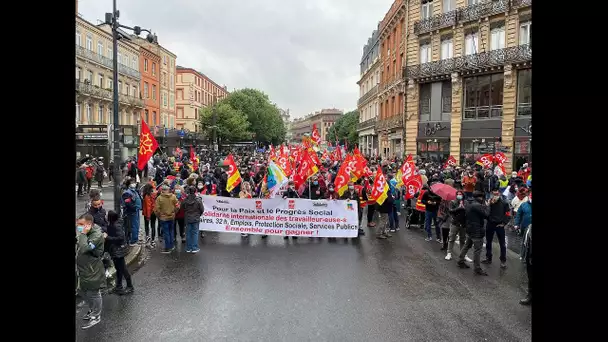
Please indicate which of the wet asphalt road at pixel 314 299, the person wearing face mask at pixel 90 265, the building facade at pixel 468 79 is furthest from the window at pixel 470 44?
the person wearing face mask at pixel 90 265

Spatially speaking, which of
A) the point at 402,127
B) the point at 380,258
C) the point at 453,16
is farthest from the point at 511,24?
the point at 380,258

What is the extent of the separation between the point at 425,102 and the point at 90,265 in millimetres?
31014

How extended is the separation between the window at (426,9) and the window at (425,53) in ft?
7.23

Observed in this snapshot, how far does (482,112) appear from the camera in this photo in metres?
30.1

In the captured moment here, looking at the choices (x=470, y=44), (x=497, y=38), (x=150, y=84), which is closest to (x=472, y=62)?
(x=470, y=44)

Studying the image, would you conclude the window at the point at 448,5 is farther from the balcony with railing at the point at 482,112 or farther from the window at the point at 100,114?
the window at the point at 100,114

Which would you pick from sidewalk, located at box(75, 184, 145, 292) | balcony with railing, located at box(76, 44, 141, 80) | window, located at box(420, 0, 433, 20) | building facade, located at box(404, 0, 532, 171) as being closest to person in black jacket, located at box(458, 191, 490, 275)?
sidewalk, located at box(75, 184, 145, 292)

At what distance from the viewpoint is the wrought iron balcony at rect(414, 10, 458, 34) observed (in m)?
30.9

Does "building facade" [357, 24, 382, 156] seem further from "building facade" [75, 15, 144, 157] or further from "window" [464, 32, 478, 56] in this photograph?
"building facade" [75, 15, 144, 157]

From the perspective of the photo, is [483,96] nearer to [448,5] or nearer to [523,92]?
[523,92]

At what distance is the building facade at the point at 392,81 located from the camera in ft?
121
